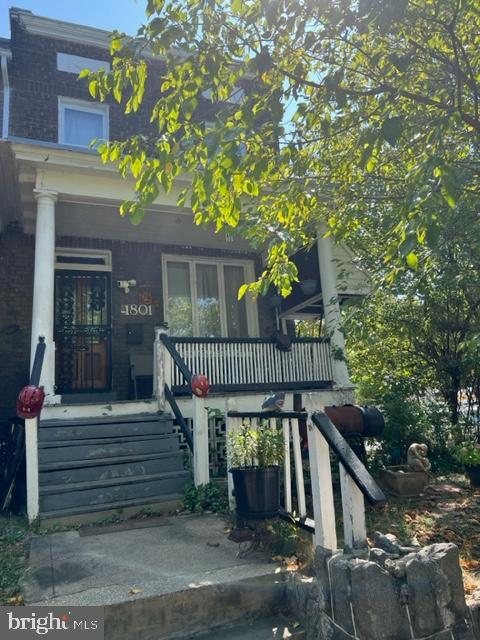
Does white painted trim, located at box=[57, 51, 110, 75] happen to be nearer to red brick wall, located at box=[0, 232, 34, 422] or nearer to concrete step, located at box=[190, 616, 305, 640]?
red brick wall, located at box=[0, 232, 34, 422]

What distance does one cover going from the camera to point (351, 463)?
265 centimetres

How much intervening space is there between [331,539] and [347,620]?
1.80ft

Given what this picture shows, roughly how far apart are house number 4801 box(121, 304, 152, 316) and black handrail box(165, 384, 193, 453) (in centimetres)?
251

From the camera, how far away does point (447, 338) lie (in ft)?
25.5

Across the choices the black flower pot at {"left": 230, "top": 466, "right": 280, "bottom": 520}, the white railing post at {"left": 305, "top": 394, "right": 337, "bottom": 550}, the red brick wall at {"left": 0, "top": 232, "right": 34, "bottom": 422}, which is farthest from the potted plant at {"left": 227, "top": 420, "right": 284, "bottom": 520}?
the red brick wall at {"left": 0, "top": 232, "right": 34, "bottom": 422}

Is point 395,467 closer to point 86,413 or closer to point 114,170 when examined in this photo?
point 86,413

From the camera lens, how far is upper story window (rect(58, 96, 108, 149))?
9.43m

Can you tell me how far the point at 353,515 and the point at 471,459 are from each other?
3857 mm

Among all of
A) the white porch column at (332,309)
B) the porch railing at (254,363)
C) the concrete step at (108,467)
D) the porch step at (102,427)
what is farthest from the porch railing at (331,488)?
the white porch column at (332,309)

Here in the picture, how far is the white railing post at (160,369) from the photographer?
680 centimetres

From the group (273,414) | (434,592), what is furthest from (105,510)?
(434,592)

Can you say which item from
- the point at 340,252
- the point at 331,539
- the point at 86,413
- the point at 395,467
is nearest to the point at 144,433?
the point at 86,413

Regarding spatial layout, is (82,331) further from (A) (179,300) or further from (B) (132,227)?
(B) (132,227)

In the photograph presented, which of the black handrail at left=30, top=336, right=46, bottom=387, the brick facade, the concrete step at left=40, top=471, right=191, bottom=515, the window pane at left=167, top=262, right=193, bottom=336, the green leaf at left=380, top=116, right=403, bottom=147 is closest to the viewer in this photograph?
the green leaf at left=380, top=116, right=403, bottom=147
